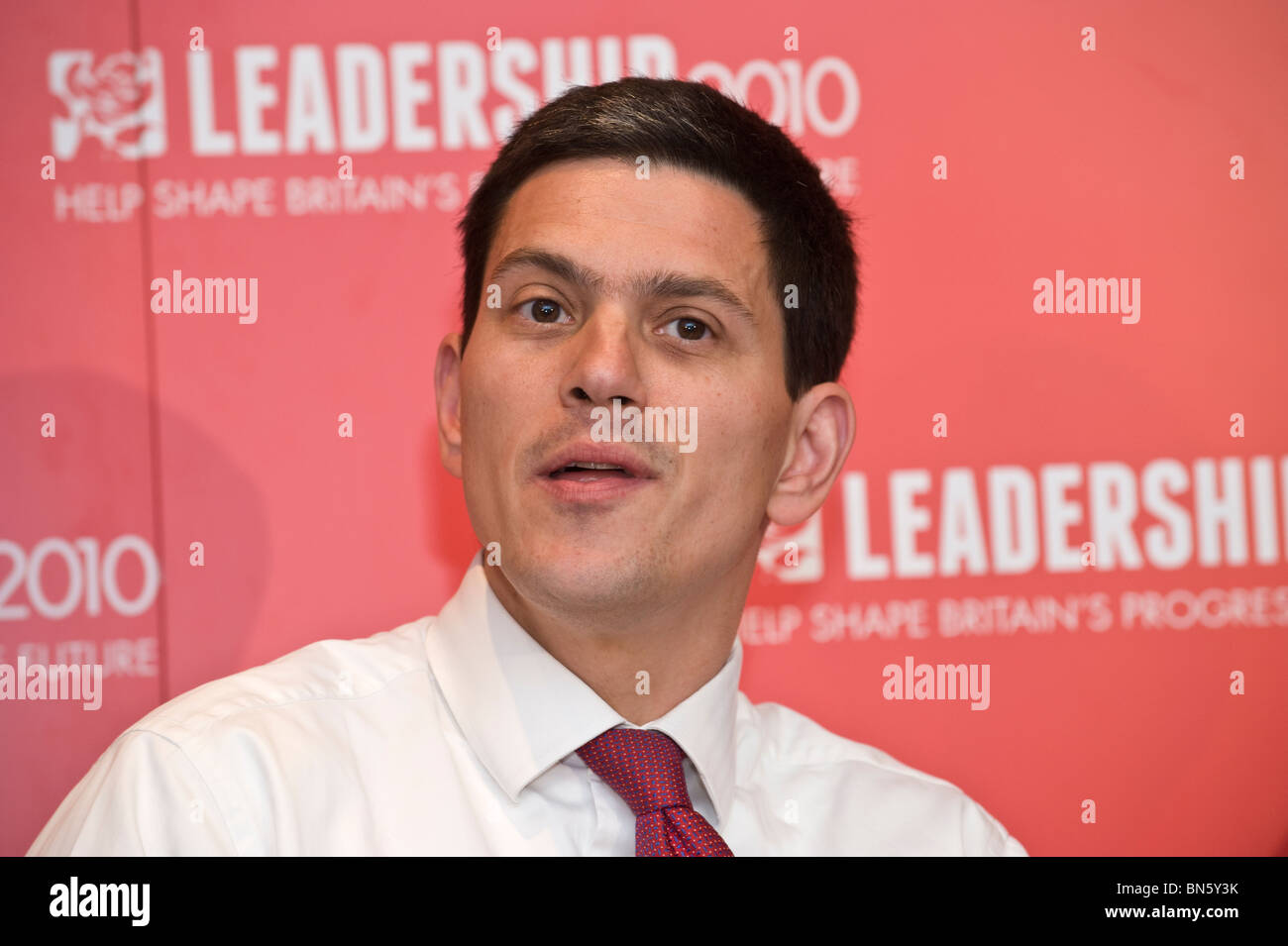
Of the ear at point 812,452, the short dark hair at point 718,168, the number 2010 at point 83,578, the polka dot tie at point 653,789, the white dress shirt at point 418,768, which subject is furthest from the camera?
the number 2010 at point 83,578

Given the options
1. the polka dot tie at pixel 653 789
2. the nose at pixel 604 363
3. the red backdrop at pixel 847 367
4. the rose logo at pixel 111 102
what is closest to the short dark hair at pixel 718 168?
the nose at pixel 604 363

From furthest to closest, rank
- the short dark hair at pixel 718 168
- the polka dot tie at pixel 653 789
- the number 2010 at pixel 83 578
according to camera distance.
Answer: the number 2010 at pixel 83 578 < the short dark hair at pixel 718 168 < the polka dot tie at pixel 653 789

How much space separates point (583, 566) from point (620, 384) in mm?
209

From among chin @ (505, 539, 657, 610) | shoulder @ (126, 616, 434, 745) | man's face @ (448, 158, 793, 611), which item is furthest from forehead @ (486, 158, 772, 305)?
shoulder @ (126, 616, 434, 745)

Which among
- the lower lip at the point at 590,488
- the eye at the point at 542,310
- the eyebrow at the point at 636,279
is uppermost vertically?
the eyebrow at the point at 636,279

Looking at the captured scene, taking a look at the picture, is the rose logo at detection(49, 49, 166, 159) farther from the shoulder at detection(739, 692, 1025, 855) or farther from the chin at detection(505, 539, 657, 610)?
the shoulder at detection(739, 692, 1025, 855)

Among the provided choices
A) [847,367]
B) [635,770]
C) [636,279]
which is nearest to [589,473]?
[636,279]

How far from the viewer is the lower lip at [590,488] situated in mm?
1420

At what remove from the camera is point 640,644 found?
5.11 ft

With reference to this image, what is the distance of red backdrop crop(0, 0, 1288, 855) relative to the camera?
2012 mm

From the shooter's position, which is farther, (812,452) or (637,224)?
(812,452)

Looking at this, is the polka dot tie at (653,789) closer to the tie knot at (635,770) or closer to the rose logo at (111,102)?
the tie knot at (635,770)

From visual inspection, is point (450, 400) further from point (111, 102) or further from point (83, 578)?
point (111, 102)

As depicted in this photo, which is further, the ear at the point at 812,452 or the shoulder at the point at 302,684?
the ear at the point at 812,452
